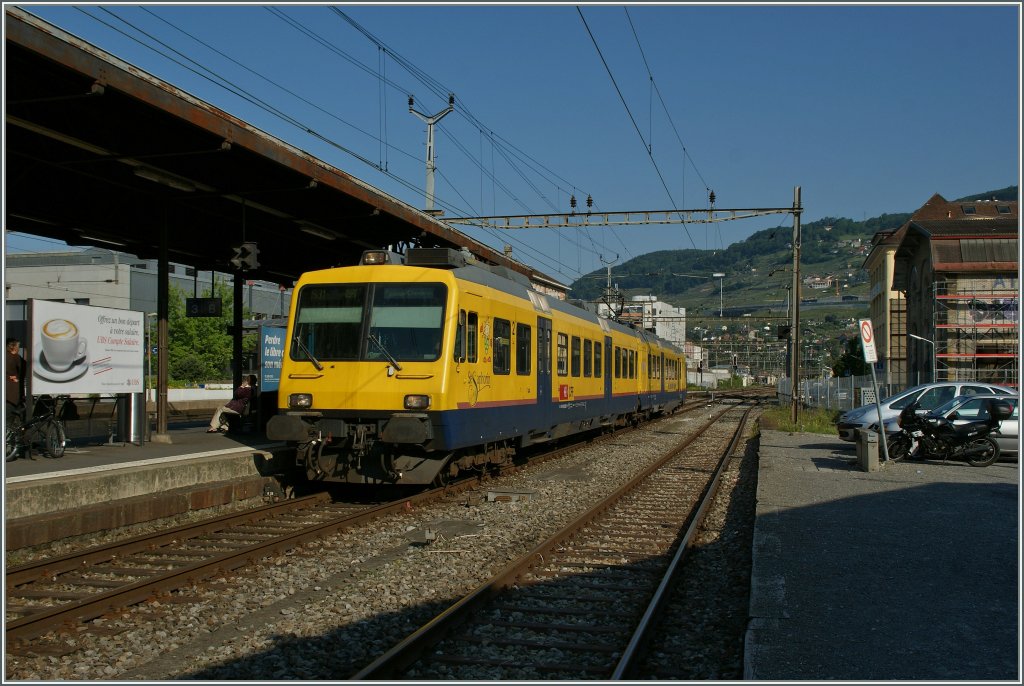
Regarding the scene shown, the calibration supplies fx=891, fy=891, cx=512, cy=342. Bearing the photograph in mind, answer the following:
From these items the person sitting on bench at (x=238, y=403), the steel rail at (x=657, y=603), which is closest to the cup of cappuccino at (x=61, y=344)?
the person sitting on bench at (x=238, y=403)

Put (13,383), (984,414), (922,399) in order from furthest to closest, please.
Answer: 1. (922,399)
2. (984,414)
3. (13,383)

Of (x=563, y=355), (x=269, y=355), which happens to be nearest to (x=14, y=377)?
(x=269, y=355)

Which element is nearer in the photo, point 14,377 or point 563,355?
point 14,377

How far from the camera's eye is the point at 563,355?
1717 centimetres

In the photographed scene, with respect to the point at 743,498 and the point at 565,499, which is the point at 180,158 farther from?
the point at 743,498

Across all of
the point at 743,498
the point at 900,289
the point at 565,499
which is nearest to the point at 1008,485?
the point at 743,498

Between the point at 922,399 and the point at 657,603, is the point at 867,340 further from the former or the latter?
the point at 657,603

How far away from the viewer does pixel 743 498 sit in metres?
13.3

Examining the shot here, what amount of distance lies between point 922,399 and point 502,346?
1186cm

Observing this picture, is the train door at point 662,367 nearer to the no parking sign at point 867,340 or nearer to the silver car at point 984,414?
the silver car at point 984,414

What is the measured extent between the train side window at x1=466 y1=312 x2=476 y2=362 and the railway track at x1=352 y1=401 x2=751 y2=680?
2.69 meters

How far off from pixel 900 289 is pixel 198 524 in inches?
1776

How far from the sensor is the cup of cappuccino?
444 inches

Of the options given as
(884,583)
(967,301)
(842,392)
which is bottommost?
(884,583)
